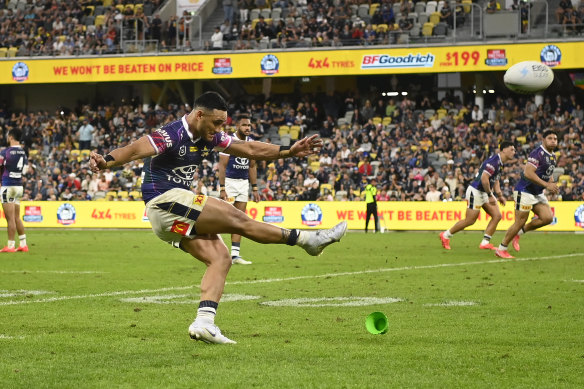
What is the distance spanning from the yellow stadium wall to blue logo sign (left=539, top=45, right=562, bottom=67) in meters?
9.13

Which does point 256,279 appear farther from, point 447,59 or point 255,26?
point 255,26

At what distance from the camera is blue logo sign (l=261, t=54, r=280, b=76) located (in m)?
43.0

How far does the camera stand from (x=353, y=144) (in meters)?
40.3

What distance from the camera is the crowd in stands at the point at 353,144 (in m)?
36.2

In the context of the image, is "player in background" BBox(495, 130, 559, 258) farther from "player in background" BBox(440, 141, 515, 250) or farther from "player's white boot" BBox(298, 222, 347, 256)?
"player's white boot" BBox(298, 222, 347, 256)

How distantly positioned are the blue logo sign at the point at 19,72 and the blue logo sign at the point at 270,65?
1212 centimetres

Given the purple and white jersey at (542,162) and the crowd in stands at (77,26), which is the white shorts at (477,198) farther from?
the crowd in stands at (77,26)

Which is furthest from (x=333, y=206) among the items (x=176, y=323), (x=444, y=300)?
(x=176, y=323)

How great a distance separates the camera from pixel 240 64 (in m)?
43.4

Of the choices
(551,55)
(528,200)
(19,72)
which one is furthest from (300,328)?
(19,72)

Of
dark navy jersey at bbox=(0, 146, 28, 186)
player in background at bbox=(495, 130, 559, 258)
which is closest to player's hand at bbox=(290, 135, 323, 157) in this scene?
player in background at bbox=(495, 130, 559, 258)

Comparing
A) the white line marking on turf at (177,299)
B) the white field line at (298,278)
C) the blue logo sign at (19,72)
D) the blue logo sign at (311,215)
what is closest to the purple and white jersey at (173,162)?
the white line marking on turf at (177,299)

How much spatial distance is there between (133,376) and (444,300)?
5687mm

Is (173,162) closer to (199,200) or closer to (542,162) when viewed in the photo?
(199,200)
